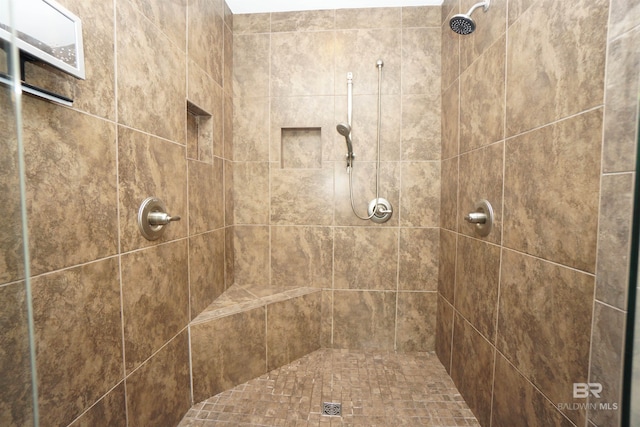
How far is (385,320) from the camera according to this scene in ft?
6.19

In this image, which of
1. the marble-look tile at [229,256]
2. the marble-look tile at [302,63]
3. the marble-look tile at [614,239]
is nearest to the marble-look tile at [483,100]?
the marble-look tile at [614,239]

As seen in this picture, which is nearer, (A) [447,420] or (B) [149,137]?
(B) [149,137]

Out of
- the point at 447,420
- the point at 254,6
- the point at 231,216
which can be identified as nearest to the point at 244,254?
the point at 231,216

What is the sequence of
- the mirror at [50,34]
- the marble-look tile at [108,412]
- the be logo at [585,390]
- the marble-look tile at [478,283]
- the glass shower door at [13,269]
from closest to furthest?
the glass shower door at [13,269] < the mirror at [50,34] < the be logo at [585,390] < the marble-look tile at [108,412] < the marble-look tile at [478,283]

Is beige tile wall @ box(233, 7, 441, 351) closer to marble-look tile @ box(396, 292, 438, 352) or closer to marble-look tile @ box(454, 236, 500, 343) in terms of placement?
marble-look tile @ box(396, 292, 438, 352)

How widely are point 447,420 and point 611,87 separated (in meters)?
1.44

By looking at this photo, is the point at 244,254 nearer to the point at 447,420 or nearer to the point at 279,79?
the point at 279,79

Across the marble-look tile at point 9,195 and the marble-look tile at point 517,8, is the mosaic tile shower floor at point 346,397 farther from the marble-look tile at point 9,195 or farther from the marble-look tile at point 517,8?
the marble-look tile at point 517,8

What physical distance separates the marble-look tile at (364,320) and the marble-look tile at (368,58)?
1.38 meters

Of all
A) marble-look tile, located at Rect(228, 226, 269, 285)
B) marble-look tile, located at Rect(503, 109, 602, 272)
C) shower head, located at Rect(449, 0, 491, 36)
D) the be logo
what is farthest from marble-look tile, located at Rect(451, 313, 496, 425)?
shower head, located at Rect(449, 0, 491, 36)

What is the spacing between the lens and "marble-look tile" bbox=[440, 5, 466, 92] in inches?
60.9

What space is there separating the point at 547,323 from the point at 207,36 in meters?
2.03

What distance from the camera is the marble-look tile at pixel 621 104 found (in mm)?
625

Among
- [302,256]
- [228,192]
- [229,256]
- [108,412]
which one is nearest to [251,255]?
[229,256]
